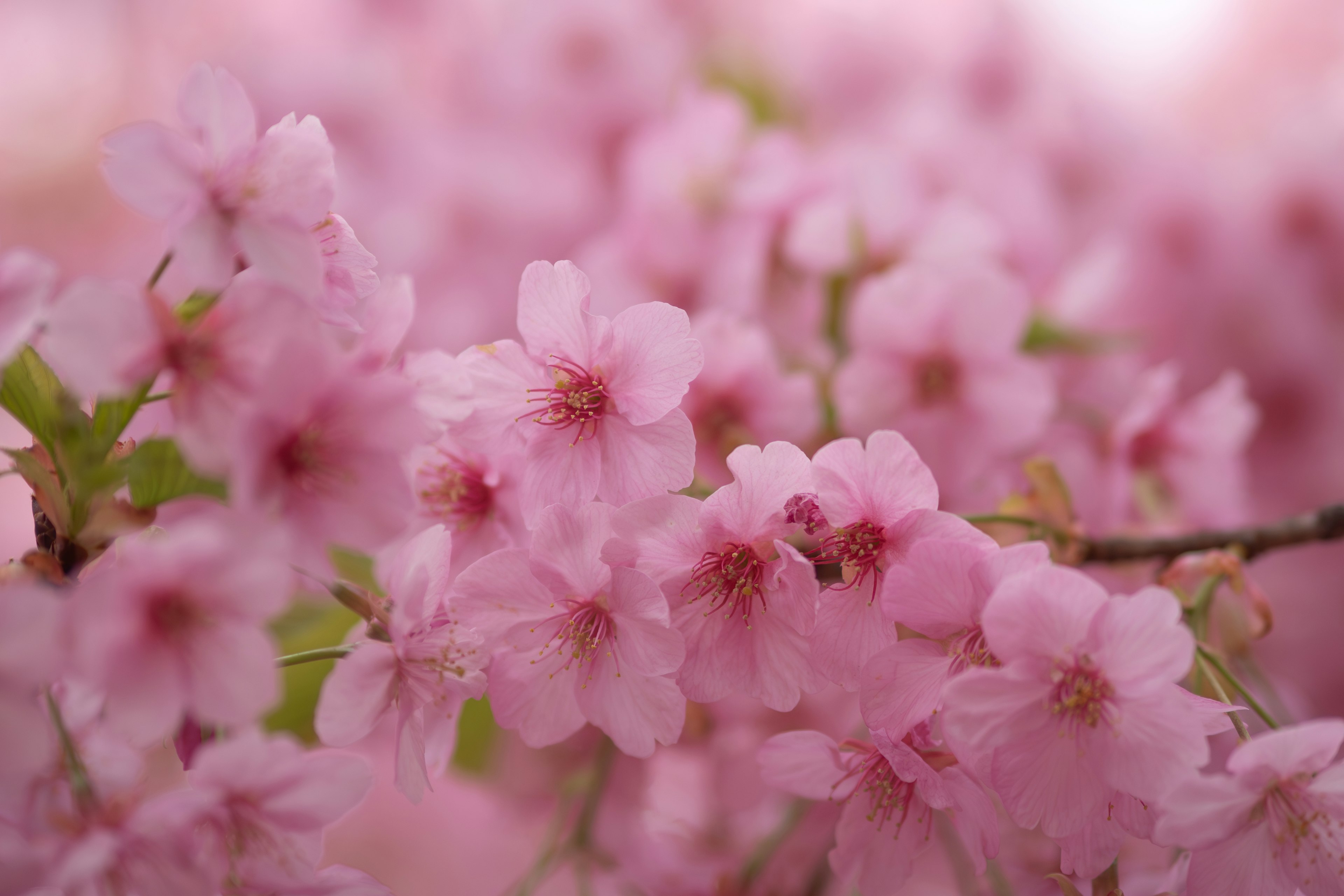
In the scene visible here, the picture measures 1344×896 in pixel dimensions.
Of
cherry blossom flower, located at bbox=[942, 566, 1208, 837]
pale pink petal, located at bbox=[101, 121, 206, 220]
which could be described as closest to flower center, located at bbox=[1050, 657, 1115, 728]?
cherry blossom flower, located at bbox=[942, 566, 1208, 837]

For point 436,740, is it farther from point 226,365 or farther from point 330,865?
point 226,365

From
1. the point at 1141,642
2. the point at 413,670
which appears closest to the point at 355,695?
the point at 413,670

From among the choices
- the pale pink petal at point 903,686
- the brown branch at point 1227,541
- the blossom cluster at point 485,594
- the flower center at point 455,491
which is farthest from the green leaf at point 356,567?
the brown branch at point 1227,541

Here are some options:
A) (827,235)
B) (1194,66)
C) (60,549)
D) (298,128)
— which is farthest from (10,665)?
(1194,66)

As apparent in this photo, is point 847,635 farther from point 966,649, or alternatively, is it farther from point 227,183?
point 227,183

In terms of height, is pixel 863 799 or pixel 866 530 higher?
pixel 866 530

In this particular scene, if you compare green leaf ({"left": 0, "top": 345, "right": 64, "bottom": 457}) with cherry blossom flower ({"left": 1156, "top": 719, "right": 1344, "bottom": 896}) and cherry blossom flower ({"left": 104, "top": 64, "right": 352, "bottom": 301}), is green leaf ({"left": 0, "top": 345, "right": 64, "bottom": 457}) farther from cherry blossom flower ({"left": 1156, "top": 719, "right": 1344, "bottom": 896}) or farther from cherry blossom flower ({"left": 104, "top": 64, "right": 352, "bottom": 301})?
cherry blossom flower ({"left": 1156, "top": 719, "right": 1344, "bottom": 896})

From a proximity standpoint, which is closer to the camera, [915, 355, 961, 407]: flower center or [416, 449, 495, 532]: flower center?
[416, 449, 495, 532]: flower center
